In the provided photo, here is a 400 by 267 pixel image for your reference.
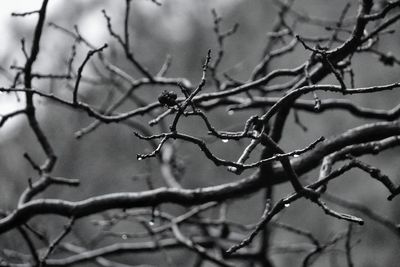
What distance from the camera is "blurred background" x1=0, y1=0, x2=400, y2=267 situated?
10359 mm

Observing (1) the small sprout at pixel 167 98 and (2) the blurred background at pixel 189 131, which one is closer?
(1) the small sprout at pixel 167 98

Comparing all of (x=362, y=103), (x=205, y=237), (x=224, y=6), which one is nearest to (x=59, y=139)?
(x=224, y=6)

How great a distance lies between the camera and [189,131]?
12.9 m

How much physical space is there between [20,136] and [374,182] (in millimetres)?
9494

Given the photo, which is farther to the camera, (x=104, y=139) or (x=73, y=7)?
(x=73, y=7)

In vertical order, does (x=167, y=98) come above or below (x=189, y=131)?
below

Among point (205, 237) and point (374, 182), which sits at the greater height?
point (374, 182)

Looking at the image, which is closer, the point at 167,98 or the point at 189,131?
the point at 167,98

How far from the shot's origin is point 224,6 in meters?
14.6

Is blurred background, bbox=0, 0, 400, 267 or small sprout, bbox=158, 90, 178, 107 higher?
blurred background, bbox=0, 0, 400, 267

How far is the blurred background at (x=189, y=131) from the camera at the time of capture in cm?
1036

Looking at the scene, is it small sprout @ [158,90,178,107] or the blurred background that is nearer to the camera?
small sprout @ [158,90,178,107]

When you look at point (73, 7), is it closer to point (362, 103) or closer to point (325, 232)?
point (362, 103)

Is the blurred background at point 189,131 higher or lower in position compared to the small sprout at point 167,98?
higher
